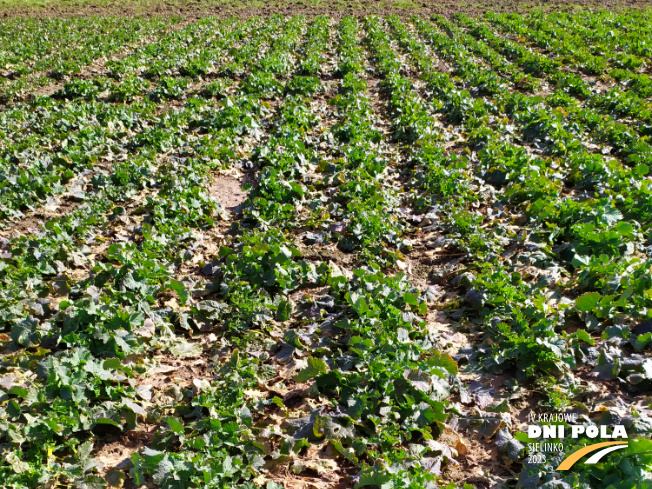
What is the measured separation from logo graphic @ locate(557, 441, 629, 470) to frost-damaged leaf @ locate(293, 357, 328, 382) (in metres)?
2.13

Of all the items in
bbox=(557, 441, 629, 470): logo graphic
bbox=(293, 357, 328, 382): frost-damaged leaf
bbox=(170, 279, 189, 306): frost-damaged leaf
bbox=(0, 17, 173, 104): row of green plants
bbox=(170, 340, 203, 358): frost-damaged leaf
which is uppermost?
bbox=(0, 17, 173, 104): row of green plants

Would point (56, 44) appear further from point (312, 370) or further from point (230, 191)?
point (312, 370)

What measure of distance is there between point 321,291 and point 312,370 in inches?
68.8

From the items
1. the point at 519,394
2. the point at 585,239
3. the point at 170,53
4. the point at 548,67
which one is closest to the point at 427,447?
the point at 519,394

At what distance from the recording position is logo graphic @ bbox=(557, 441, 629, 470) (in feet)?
11.2

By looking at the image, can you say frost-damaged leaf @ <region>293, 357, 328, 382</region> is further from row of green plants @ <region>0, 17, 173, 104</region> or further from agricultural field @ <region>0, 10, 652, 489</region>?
row of green plants @ <region>0, 17, 173, 104</region>

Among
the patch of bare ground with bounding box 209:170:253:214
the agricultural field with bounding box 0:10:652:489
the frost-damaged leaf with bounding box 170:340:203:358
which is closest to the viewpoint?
the agricultural field with bounding box 0:10:652:489

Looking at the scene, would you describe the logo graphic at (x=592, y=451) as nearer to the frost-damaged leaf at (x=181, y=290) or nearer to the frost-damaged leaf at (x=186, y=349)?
the frost-damaged leaf at (x=186, y=349)

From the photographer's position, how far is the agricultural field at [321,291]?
155 inches

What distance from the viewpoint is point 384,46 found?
20.2 m

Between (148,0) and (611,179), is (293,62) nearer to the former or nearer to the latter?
(611,179)

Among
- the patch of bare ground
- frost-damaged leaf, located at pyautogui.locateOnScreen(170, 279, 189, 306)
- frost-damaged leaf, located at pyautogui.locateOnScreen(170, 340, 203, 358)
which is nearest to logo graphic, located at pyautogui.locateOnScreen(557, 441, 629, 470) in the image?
frost-damaged leaf, located at pyautogui.locateOnScreen(170, 340, 203, 358)

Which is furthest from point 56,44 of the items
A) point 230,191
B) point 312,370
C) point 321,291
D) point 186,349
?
point 312,370

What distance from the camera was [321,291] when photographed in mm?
6215
